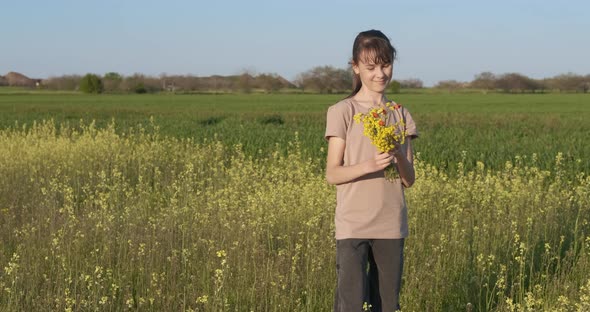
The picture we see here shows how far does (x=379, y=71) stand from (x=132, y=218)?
4595 mm

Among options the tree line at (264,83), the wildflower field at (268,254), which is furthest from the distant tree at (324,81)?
the wildflower field at (268,254)

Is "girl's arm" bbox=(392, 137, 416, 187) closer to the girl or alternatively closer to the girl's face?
the girl

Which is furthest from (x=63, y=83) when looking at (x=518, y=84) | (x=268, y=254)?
(x=268, y=254)

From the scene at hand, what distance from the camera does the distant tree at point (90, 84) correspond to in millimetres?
99938

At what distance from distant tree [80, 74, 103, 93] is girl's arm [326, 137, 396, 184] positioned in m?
101

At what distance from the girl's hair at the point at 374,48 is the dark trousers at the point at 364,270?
3.16ft

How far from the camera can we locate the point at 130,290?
5.62m

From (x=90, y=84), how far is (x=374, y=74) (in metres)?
101

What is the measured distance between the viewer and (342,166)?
12.1ft

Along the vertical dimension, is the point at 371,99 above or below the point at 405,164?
above

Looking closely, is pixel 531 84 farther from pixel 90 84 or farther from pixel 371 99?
pixel 371 99

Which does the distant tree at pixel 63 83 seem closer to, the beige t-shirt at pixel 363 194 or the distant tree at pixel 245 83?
the distant tree at pixel 245 83

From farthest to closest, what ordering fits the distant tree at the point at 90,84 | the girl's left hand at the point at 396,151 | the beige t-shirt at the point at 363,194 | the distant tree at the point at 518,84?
the distant tree at the point at 518,84
the distant tree at the point at 90,84
the beige t-shirt at the point at 363,194
the girl's left hand at the point at 396,151

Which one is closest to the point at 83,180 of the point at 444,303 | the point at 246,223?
the point at 246,223
